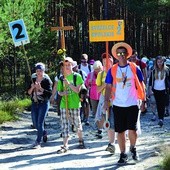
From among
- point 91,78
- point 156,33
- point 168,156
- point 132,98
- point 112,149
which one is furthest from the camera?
point 156,33

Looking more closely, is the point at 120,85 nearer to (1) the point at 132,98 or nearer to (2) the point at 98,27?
(1) the point at 132,98

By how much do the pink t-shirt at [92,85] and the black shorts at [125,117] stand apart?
3.65 meters

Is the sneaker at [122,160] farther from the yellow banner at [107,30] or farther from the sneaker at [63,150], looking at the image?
the yellow banner at [107,30]

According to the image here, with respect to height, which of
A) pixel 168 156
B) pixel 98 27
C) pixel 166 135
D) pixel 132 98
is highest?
pixel 98 27

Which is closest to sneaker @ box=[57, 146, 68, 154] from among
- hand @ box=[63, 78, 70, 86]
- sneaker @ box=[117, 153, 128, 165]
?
hand @ box=[63, 78, 70, 86]

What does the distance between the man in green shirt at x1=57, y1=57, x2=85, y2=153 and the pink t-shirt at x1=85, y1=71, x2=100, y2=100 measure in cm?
221

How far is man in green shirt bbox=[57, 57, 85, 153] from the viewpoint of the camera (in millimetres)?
9102

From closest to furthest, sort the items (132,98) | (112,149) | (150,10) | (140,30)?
1. (132,98)
2. (112,149)
3. (150,10)
4. (140,30)

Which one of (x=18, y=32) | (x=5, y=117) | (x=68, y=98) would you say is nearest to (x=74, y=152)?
(x=68, y=98)

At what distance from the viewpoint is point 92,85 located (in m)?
11.9

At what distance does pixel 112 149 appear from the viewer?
→ 28.2ft

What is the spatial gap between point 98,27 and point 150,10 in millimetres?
30364

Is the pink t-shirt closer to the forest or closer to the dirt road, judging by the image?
the dirt road

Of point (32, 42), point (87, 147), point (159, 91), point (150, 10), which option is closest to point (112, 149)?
point (87, 147)
